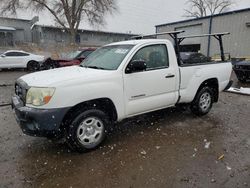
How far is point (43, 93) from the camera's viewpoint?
11.6 feet

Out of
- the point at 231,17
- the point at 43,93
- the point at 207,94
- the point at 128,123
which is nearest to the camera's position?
the point at 43,93

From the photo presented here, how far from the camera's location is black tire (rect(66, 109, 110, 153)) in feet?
12.3

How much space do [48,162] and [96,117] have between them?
1014 millimetres

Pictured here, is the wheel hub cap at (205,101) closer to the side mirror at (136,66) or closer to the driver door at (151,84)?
the driver door at (151,84)

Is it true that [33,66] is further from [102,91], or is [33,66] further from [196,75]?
[102,91]

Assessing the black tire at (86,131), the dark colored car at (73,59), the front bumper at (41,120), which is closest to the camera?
the front bumper at (41,120)

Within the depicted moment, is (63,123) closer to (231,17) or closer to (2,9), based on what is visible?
(231,17)

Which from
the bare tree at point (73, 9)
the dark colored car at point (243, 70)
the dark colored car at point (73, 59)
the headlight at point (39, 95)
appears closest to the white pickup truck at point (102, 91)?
the headlight at point (39, 95)

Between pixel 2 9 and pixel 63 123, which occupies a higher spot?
pixel 2 9

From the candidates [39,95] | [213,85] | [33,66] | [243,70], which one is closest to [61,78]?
[39,95]

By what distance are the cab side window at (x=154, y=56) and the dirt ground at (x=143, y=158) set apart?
4.42 feet

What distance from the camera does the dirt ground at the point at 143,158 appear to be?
3225mm

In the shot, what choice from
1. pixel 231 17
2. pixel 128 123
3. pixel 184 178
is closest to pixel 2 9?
pixel 231 17

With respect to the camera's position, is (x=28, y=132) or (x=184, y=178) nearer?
(x=184, y=178)
